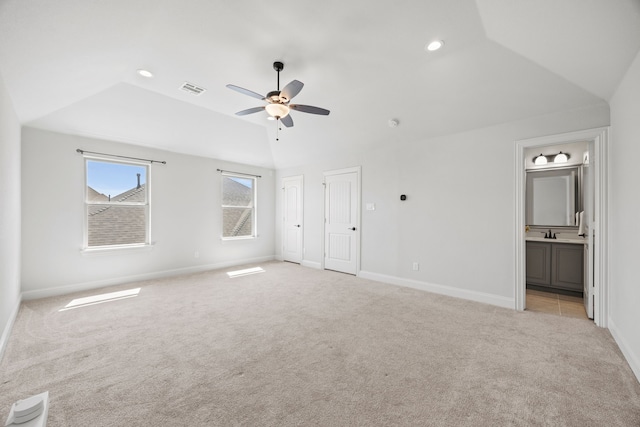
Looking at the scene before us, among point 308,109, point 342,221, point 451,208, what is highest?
point 308,109

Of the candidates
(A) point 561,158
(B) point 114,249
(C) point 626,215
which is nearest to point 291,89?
(C) point 626,215

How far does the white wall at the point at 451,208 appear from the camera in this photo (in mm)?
3543

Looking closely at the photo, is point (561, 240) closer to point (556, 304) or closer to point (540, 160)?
point (556, 304)

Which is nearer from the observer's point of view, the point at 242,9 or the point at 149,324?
the point at 242,9

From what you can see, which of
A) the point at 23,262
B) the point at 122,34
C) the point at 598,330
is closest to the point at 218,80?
the point at 122,34

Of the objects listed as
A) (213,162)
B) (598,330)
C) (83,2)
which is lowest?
(598,330)

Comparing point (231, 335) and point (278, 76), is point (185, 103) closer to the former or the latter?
point (278, 76)

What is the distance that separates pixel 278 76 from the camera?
3.10 m

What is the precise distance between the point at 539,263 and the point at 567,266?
0.34 m

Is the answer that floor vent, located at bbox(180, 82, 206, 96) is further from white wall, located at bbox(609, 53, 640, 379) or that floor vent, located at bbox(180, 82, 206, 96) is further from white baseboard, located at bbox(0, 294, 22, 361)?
white wall, located at bbox(609, 53, 640, 379)

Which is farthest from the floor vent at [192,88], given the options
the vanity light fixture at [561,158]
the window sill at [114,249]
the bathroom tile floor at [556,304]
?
the vanity light fixture at [561,158]

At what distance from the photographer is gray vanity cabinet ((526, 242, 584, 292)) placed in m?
4.08

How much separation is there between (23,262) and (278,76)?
A: 4.37 meters

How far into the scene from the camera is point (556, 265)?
13.9 ft
